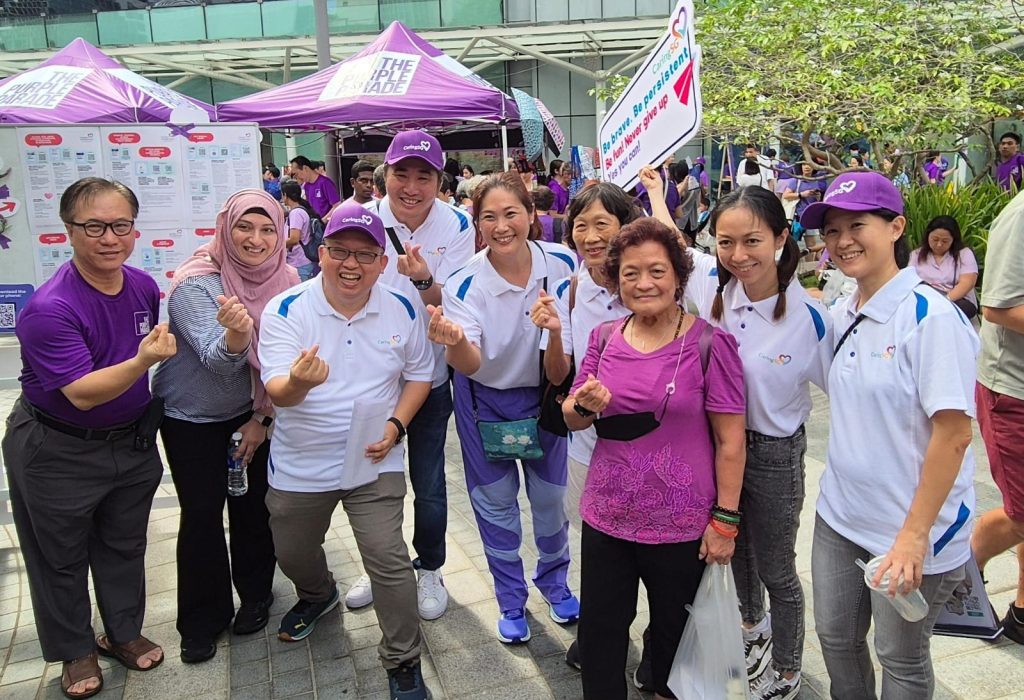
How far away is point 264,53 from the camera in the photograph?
67.8ft

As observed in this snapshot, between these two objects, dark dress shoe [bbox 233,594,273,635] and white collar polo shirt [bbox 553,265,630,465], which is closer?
white collar polo shirt [bbox 553,265,630,465]

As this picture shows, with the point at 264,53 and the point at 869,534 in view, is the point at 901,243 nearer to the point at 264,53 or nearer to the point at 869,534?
the point at 869,534

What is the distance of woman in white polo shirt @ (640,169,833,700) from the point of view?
2.33 meters

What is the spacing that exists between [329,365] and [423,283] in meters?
0.74

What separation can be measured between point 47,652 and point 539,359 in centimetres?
217

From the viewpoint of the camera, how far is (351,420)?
2768 millimetres

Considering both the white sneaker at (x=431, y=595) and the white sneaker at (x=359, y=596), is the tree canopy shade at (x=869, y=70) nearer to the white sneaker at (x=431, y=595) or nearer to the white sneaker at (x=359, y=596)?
the white sneaker at (x=431, y=595)

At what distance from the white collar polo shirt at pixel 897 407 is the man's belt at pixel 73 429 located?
7.96 feet

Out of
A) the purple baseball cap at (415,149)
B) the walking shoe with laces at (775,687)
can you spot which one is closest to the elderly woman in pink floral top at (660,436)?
the walking shoe with laces at (775,687)

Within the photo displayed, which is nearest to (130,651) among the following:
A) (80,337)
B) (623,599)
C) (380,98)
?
(80,337)

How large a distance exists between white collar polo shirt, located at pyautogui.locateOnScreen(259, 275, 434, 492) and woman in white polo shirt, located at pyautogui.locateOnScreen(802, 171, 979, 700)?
1508mm

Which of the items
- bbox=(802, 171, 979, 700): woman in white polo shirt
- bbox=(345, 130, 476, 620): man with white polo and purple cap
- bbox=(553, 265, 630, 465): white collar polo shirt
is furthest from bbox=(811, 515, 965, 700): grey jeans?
bbox=(345, 130, 476, 620): man with white polo and purple cap

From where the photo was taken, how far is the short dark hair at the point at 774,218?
232 centimetres

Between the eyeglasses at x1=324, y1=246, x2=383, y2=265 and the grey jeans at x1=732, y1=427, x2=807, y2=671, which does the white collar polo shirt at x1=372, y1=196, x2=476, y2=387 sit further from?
the grey jeans at x1=732, y1=427, x2=807, y2=671
